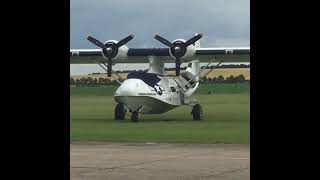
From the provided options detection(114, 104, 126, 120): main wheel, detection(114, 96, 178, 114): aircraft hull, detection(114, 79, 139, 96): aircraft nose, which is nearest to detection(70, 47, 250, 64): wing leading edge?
detection(114, 104, 126, 120): main wheel

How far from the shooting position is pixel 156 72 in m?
31.6

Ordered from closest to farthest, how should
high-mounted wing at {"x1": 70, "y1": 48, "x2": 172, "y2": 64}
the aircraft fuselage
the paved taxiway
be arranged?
the paved taxiway, the aircraft fuselage, high-mounted wing at {"x1": 70, "y1": 48, "x2": 172, "y2": 64}

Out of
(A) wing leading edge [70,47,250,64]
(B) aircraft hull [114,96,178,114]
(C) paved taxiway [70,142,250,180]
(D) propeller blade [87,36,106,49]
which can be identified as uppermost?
(D) propeller blade [87,36,106,49]

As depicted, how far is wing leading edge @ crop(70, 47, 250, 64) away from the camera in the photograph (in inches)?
1214

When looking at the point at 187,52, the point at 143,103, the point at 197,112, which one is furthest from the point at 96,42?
the point at 197,112

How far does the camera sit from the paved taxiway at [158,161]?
9.20 meters

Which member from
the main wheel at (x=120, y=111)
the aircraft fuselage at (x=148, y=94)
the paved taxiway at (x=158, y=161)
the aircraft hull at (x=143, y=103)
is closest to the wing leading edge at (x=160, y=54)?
the aircraft fuselage at (x=148, y=94)

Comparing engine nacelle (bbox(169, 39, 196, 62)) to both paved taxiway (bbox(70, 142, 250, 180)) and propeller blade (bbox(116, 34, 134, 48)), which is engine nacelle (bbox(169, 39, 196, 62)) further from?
paved taxiway (bbox(70, 142, 250, 180))

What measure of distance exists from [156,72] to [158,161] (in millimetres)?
20118

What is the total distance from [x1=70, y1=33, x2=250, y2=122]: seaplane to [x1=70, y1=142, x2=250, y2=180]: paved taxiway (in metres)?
11.6

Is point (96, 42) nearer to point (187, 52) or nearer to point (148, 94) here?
point (187, 52)
